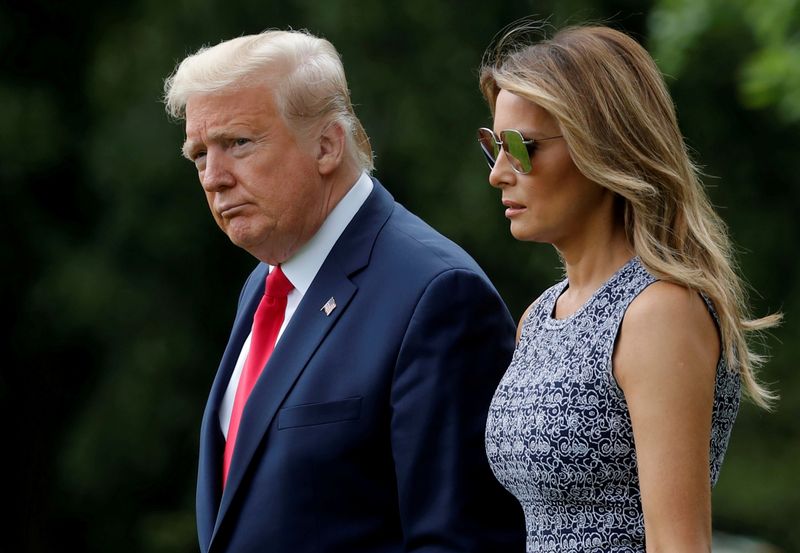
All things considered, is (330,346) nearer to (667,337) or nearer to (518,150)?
(518,150)

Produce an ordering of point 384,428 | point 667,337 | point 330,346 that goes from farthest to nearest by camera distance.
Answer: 1. point 330,346
2. point 384,428
3. point 667,337

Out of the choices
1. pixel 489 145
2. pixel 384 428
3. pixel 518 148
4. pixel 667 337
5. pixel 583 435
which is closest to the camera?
pixel 667 337

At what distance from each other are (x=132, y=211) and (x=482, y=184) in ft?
7.34

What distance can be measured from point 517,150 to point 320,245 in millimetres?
720

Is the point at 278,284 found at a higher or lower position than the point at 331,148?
lower

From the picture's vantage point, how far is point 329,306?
112 inches

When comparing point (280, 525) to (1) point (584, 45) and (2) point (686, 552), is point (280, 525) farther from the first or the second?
(1) point (584, 45)

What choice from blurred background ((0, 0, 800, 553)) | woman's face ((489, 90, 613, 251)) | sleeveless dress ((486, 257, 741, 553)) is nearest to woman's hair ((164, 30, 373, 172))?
woman's face ((489, 90, 613, 251))

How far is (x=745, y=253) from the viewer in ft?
27.5

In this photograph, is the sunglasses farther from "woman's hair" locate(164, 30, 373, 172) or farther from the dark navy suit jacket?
"woman's hair" locate(164, 30, 373, 172)

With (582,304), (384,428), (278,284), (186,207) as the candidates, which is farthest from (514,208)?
(186,207)

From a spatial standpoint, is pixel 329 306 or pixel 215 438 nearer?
pixel 329 306

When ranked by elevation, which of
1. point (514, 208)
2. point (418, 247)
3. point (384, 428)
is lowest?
point (384, 428)

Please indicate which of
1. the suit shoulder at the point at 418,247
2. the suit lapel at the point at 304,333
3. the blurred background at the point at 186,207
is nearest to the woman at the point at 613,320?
the suit shoulder at the point at 418,247
